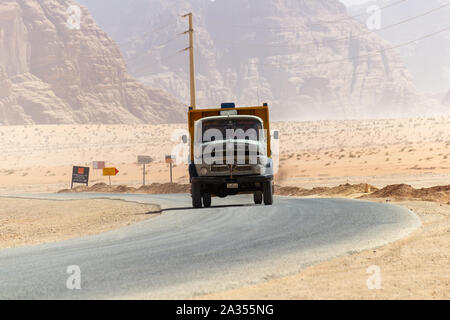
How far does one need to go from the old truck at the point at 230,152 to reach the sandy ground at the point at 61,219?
2.82 m

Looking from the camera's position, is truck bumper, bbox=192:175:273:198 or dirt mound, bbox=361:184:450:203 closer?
truck bumper, bbox=192:175:273:198

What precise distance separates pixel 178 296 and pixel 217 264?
8.37 feet

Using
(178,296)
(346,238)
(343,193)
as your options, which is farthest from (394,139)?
(178,296)

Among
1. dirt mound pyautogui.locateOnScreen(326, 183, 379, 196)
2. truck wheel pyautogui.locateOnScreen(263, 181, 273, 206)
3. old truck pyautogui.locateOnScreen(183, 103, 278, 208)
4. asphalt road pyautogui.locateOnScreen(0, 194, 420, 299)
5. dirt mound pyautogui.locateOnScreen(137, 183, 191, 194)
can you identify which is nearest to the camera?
asphalt road pyautogui.locateOnScreen(0, 194, 420, 299)

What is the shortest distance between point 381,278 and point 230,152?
9.99 meters

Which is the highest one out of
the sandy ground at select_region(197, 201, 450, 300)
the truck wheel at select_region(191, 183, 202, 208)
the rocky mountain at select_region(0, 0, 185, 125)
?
the rocky mountain at select_region(0, 0, 185, 125)

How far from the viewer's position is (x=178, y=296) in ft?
28.1

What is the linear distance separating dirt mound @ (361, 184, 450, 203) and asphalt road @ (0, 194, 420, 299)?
19.2 feet

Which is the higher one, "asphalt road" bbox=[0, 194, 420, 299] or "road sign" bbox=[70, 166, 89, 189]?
"road sign" bbox=[70, 166, 89, 189]

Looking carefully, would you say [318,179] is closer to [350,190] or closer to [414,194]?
[350,190]

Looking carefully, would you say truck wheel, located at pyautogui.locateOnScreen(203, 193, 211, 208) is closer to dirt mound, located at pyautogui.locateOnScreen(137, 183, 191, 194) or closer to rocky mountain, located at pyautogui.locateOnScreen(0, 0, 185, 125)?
dirt mound, located at pyautogui.locateOnScreen(137, 183, 191, 194)

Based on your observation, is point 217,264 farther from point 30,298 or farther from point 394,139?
point 394,139

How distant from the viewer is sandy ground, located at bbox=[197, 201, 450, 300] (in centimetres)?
859

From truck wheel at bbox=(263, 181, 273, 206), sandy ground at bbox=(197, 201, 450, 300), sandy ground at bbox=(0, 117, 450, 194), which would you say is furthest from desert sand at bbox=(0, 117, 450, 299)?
truck wheel at bbox=(263, 181, 273, 206)
